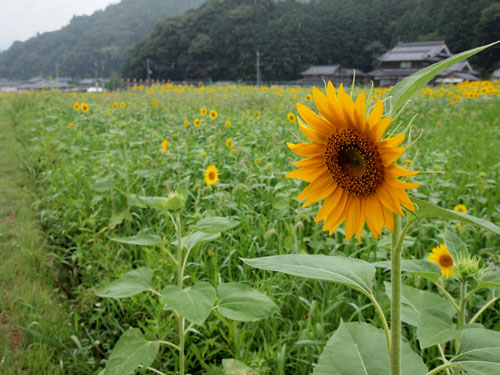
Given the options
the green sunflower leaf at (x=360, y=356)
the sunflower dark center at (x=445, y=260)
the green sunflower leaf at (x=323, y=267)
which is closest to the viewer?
the green sunflower leaf at (x=323, y=267)

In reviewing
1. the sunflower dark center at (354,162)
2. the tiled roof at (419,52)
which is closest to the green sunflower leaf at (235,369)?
the sunflower dark center at (354,162)

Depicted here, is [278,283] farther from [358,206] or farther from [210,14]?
[210,14]

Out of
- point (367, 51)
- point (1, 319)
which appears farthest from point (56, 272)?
point (367, 51)

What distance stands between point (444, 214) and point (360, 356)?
1.09ft

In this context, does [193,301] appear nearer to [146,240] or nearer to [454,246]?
[146,240]

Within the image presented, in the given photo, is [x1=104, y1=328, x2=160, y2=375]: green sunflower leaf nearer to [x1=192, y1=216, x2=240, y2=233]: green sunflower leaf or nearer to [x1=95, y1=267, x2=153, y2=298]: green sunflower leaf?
[x1=95, y1=267, x2=153, y2=298]: green sunflower leaf

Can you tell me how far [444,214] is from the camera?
1.35ft

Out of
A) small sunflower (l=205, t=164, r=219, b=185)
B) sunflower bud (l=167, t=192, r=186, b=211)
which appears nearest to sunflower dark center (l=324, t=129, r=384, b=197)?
sunflower bud (l=167, t=192, r=186, b=211)

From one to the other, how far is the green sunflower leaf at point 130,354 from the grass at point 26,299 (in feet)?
1.65

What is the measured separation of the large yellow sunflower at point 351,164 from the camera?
0.47 metres

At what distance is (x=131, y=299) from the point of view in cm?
153

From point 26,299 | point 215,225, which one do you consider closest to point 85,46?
point 26,299

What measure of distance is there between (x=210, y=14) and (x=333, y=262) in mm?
36491

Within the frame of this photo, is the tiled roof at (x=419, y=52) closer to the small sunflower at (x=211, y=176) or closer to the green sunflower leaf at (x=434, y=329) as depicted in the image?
the small sunflower at (x=211, y=176)
